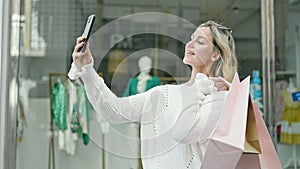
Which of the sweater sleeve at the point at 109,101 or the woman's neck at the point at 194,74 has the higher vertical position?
the woman's neck at the point at 194,74

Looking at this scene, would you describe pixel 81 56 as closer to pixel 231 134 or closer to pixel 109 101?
pixel 109 101

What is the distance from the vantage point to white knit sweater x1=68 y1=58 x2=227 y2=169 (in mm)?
1069

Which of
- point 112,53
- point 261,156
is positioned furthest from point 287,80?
point 261,156

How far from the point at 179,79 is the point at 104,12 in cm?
75

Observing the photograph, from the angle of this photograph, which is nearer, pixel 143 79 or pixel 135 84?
pixel 135 84

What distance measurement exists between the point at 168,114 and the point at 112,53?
0.66 meters

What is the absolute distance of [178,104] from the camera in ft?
3.72

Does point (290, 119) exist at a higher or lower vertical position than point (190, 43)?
lower

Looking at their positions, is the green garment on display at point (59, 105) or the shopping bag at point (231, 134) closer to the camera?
the shopping bag at point (231, 134)

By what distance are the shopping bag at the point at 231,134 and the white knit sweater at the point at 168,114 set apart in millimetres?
147

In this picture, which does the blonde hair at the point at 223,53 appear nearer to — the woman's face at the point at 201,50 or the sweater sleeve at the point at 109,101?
the woman's face at the point at 201,50

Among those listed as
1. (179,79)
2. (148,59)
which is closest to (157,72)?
(148,59)

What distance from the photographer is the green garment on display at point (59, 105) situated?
224 centimetres

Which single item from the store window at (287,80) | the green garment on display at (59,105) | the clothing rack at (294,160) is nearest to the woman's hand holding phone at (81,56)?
the green garment on display at (59,105)
